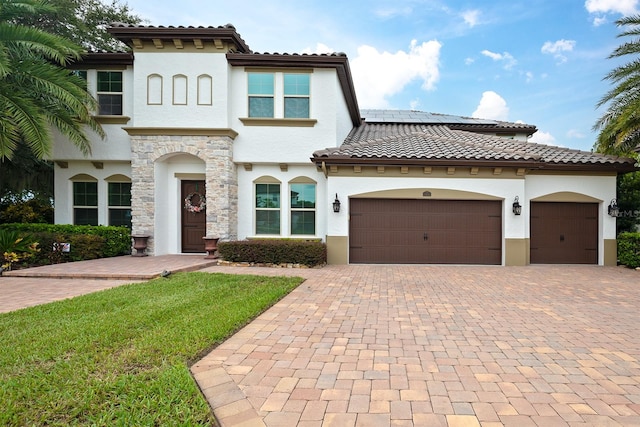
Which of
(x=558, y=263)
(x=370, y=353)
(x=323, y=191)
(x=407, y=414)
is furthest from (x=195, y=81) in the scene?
(x=558, y=263)

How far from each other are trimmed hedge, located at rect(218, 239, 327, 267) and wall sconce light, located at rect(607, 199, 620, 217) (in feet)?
31.8

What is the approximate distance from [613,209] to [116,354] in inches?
561

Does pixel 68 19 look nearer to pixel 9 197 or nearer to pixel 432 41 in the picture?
pixel 9 197

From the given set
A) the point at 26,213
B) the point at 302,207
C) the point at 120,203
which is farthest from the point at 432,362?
the point at 26,213

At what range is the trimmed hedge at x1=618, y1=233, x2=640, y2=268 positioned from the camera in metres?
10.3

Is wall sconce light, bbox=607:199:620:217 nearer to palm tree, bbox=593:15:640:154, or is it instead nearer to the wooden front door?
palm tree, bbox=593:15:640:154

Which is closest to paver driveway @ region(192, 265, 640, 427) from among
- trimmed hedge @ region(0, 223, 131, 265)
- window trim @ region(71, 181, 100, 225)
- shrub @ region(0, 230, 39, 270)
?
trimmed hedge @ region(0, 223, 131, 265)

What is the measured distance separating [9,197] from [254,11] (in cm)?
1465

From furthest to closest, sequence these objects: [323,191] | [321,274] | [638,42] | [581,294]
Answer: [323,191] < [638,42] < [321,274] < [581,294]

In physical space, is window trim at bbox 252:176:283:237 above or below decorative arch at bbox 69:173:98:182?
below

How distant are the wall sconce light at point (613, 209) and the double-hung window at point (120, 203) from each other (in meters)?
17.3

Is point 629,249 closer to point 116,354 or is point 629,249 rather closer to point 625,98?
point 625,98

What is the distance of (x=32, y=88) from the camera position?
1040cm

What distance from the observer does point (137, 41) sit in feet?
37.3
